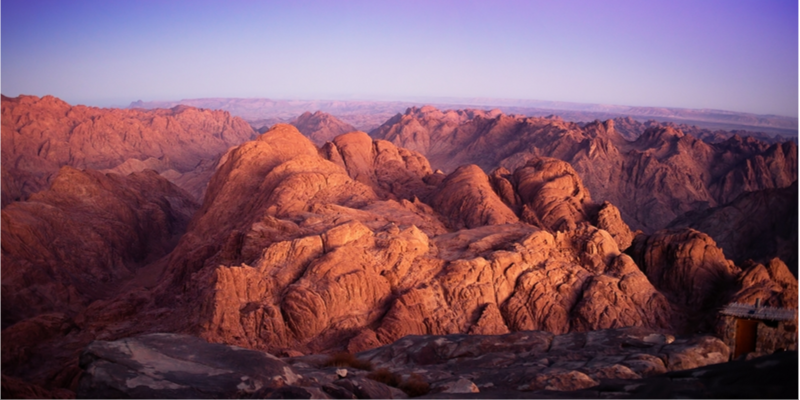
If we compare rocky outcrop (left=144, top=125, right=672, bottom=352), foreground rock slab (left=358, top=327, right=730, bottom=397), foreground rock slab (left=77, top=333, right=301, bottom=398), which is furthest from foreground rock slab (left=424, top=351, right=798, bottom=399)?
rocky outcrop (left=144, top=125, right=672, bottom=352)

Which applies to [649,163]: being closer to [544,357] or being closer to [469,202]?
[469,202]

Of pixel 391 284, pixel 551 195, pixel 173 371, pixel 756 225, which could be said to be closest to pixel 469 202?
pixel 551 195

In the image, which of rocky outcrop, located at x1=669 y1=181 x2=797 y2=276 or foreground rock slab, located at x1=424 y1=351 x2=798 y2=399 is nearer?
foreground rock slab, located at x1=424 y1=351 x2=798 y2=399

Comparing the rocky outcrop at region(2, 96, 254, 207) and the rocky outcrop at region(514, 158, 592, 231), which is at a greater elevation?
the rocky outcrop at region(2, 96, 254, 207)

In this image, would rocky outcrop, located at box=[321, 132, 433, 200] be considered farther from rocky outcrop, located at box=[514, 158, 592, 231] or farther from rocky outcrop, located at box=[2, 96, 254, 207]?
rocky outcrop, located at box=[2, 96, 254, 207]

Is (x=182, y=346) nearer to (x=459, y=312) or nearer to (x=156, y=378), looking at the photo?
(x=156, y=378)

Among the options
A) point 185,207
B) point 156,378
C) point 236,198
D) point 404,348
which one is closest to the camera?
point 156,378

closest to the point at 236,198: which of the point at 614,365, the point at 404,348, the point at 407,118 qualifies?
the point at 404,348

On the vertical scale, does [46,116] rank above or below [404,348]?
above
